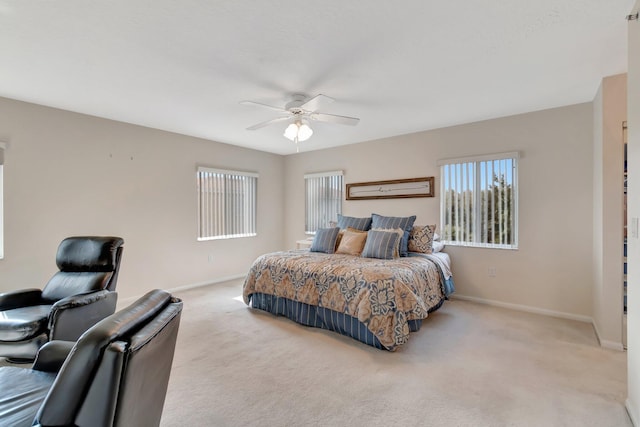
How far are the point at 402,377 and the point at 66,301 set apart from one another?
2560 mm

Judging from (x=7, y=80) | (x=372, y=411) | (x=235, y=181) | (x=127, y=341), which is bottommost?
(x=372, y=411)

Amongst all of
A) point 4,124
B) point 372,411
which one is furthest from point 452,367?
point 4,124

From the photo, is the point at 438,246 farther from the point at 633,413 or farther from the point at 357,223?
the point at 633,413

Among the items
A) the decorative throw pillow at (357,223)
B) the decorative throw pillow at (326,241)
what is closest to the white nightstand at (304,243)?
the decorative throw pillow at (357,223)

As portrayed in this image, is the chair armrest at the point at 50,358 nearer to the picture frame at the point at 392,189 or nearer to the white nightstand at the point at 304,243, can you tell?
the white nightstand at the point at 304,243

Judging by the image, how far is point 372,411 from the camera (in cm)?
186

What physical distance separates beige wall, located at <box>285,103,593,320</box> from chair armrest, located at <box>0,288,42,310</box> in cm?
456

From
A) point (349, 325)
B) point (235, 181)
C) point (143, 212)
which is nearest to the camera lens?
point (349, 325)

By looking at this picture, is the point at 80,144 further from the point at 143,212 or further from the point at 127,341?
the point at 127,341

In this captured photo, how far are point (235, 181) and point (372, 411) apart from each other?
455 centimetres

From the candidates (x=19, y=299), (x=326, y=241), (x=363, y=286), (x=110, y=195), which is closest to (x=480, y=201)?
(x=326, y=241)

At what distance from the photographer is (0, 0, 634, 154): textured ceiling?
183cm

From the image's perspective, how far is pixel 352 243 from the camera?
400 centimetres

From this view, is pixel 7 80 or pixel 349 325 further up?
pixel 7 80
